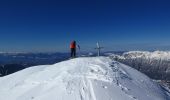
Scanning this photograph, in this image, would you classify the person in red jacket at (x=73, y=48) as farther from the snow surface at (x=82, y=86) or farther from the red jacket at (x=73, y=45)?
the snow surface at (x=82, y=86)

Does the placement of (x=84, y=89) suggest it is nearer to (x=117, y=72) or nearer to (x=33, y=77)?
(x=117, y=72)

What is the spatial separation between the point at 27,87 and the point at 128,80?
722cm

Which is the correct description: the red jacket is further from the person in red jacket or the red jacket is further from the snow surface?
the snow surface

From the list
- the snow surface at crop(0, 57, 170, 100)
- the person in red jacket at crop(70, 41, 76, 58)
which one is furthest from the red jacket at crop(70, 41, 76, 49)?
the snow surface at crop(0, 57, 170, 100)

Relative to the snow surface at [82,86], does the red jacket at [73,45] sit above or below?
above

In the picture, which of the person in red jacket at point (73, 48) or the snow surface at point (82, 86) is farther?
the person in red jacket at point (73, 48)

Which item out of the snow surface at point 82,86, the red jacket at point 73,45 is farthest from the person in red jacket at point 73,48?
the snow surface at point 82,86

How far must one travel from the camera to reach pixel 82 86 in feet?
48.4

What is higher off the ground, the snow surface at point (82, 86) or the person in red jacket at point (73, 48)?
the person in red jacket at point (73, 48)

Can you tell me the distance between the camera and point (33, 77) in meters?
17.9

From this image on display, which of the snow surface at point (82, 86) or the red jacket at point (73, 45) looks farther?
the red jacket at point (73, 45)

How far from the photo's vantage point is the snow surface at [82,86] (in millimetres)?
13766

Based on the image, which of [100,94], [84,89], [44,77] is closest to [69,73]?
[44,77]

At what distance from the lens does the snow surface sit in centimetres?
1377
